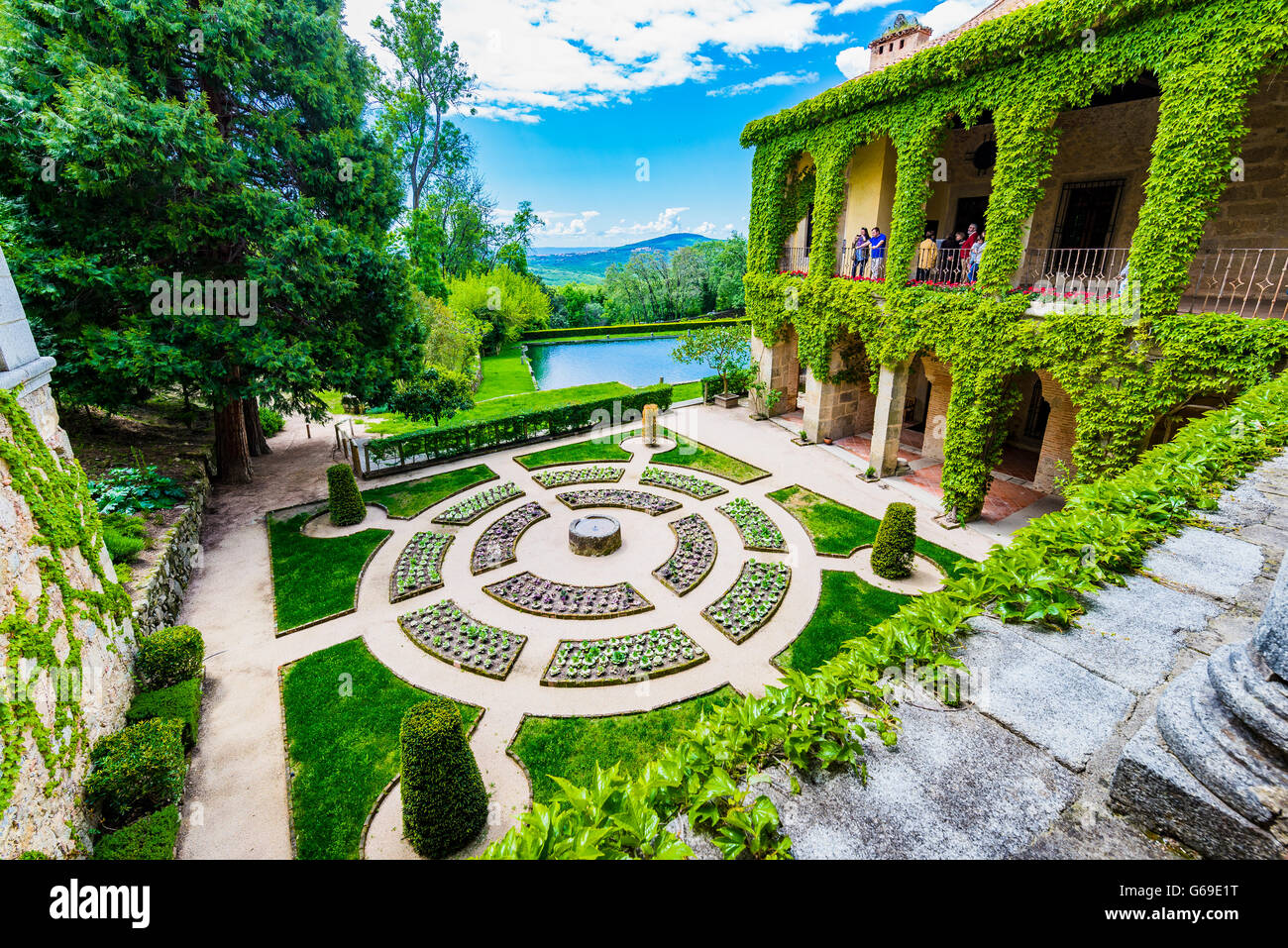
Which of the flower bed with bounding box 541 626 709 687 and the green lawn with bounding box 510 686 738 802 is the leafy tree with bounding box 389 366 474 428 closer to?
the flower bed with bounding box 541 626 709 687

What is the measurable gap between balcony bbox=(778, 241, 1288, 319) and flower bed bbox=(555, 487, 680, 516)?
9030 millimetres

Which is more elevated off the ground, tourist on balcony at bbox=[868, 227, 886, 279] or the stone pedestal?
tourist on balcony at bbox=[868, 227, 886, 279]

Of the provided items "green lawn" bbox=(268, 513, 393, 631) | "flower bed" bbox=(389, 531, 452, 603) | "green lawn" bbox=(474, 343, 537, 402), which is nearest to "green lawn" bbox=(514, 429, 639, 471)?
"flower bed" bbox=(389, 531, 452, 603)

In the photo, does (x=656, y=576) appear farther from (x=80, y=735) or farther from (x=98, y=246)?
(x=98, y=246)

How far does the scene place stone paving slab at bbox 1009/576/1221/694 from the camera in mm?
3170

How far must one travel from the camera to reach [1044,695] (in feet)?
10.2

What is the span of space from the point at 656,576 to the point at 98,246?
1362 cm

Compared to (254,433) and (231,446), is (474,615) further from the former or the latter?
(254,433)

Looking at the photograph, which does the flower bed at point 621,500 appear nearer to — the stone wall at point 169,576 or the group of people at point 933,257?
the stone wall at point 169,576

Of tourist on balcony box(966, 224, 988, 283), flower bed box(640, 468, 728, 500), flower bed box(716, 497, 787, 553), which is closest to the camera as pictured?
flower bed box(716, 497, 787, 553)

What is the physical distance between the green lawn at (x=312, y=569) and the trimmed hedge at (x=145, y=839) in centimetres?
427

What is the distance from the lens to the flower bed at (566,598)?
432 inches
